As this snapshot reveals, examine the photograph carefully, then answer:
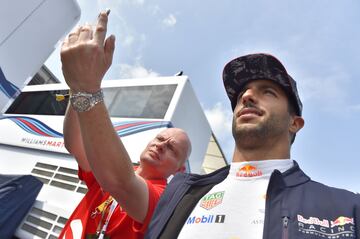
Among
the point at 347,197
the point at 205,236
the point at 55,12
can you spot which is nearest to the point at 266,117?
the point at 347,197

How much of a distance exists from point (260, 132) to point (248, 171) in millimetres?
187

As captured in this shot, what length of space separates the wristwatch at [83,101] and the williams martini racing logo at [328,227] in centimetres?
77

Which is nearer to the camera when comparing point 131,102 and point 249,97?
point 249,97

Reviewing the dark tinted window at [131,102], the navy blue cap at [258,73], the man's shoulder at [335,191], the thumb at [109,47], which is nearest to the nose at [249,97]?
the navy blue cap at [258,73]

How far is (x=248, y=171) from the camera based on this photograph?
3.84ft

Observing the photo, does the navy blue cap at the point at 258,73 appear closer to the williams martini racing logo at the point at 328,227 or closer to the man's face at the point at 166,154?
the man's face at the point at 166,154

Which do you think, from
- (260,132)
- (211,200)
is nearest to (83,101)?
(211,200)

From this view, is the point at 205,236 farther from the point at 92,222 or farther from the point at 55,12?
the point at 55,12

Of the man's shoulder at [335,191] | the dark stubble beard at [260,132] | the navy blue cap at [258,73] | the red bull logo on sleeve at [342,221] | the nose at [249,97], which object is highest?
the navy blue cap at [258,73]

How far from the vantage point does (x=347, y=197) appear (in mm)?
922

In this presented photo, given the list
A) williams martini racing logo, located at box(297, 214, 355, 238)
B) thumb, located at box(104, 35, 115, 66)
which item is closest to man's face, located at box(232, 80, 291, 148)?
williams martini racing logo, located at box(297, 214, 355, 238)

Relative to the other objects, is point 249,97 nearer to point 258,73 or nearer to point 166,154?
point 258,73

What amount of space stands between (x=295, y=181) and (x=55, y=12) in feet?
12.0

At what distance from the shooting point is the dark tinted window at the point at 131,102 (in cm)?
434
